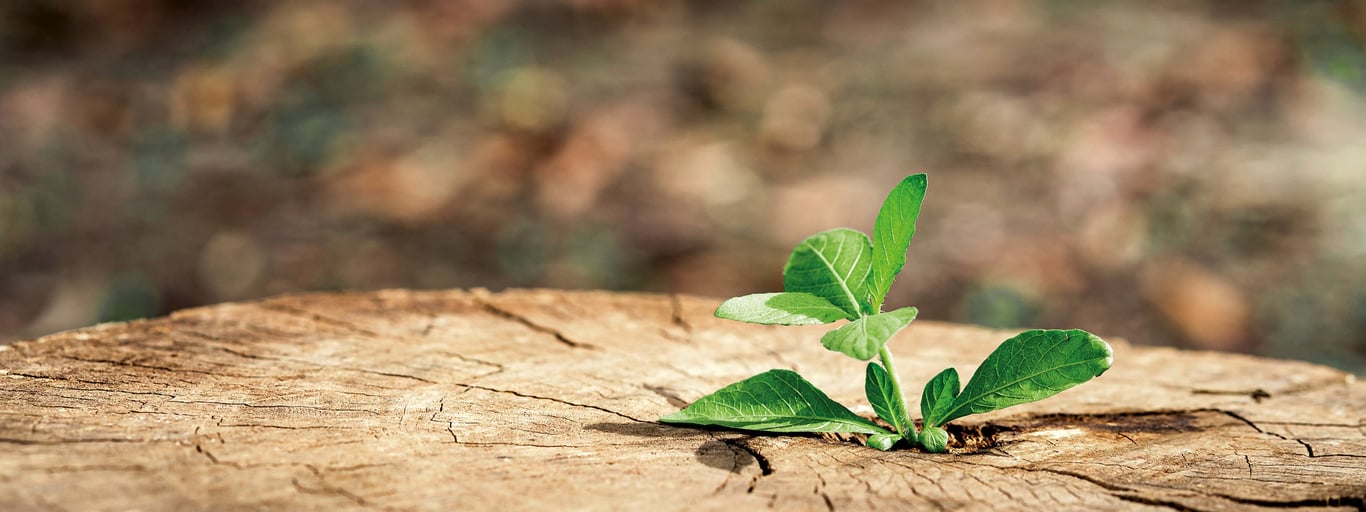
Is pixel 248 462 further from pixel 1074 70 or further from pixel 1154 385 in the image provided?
pixel 1074 70

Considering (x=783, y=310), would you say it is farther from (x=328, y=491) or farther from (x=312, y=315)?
(x=312, y=315)

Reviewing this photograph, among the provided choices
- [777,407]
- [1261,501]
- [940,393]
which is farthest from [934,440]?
[1261,501]

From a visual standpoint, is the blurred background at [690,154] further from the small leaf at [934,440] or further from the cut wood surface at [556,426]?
the small leaf at [934,440]

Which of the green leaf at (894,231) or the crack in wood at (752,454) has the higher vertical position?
the green leaf at (894,231)

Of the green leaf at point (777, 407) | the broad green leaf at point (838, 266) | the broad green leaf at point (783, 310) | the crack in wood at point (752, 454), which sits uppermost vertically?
the broad green leaf at point (838, 266)

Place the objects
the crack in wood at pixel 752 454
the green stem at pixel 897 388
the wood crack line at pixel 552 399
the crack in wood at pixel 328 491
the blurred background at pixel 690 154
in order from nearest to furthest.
A: the crack in wood at pixel 328 491 → the crack in wood at pixel 752 454 → the green stem at pixel 897 388 → the wood crack line at pixel 552 399 → the blurred background at pixel 690 154

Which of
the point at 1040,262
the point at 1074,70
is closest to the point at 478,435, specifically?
the point at 1040,262

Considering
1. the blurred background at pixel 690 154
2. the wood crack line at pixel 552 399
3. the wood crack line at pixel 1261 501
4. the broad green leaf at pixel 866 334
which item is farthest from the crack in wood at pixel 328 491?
the blurred background at pixel 690 154
